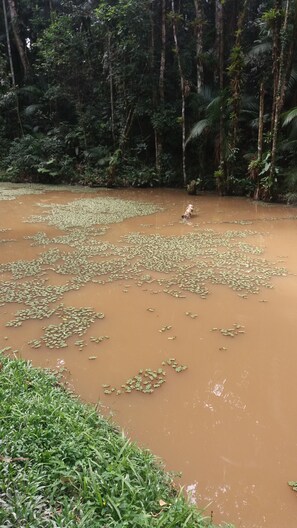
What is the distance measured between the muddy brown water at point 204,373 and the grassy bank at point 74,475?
11.6 inches

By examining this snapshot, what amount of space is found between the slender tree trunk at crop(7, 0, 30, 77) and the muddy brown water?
1434 cm

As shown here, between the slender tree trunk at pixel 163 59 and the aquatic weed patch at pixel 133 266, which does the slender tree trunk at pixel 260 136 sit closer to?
the aquatic weed patch at pixel 133 266

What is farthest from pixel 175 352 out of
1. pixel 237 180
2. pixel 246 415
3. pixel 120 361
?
pixel 237 180

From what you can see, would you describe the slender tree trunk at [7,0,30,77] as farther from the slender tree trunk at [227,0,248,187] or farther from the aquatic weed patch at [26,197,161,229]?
the slender tree trunk at [227,0,248,187]

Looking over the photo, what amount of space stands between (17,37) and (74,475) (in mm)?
18767

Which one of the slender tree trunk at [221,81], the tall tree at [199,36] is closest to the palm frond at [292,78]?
the slender tree trunk at [221,81]

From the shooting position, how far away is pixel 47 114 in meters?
16.4

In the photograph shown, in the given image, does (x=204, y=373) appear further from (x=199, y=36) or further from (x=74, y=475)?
(x=199, y=36)

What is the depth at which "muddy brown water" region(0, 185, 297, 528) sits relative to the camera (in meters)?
2.13

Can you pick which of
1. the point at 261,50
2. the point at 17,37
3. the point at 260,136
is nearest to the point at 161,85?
the point at 261,50

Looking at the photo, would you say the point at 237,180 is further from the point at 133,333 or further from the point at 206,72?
the point at 133,333

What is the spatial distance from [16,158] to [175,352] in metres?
13.5

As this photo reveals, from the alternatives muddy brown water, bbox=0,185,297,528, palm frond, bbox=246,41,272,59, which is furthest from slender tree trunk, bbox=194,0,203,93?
muddy brown water, bbox=0,185,297,528

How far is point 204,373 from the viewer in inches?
121
